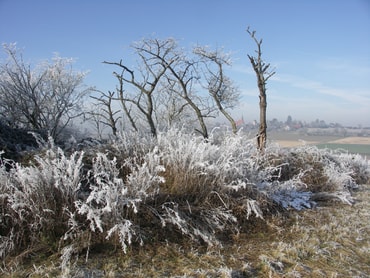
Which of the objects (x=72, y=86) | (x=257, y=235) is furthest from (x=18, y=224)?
(x=72, y=86)

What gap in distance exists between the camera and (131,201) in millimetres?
2447

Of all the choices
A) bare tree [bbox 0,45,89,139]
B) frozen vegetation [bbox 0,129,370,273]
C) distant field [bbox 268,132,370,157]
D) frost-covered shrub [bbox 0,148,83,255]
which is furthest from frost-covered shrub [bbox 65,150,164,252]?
bare tree [bbox 0,45,89,139]

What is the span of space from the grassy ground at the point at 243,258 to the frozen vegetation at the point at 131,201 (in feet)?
0.30

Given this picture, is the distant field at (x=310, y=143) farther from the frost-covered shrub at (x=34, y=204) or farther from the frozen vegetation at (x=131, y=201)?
the frost-covered shrub at (x=34, y=204)

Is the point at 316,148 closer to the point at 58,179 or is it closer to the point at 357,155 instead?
the point at 357,155

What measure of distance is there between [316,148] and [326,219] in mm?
3012

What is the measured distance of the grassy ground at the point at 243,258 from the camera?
2.10 meters

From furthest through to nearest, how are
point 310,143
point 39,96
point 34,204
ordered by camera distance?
1. point 39,96
2. point 310,143
3. point 34,204

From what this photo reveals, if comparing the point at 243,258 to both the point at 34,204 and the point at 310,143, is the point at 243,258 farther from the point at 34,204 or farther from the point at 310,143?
the point at 310,143

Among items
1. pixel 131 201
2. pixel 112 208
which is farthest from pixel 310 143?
pixel 112 208

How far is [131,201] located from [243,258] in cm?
109

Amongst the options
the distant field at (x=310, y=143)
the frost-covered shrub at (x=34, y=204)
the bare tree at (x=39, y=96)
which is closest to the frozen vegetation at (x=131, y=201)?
the frost-covered shrub at (x=34, y=204)

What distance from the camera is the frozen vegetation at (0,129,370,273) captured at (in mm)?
2367

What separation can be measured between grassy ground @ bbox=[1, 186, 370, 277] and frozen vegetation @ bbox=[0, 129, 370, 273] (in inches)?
3.6
